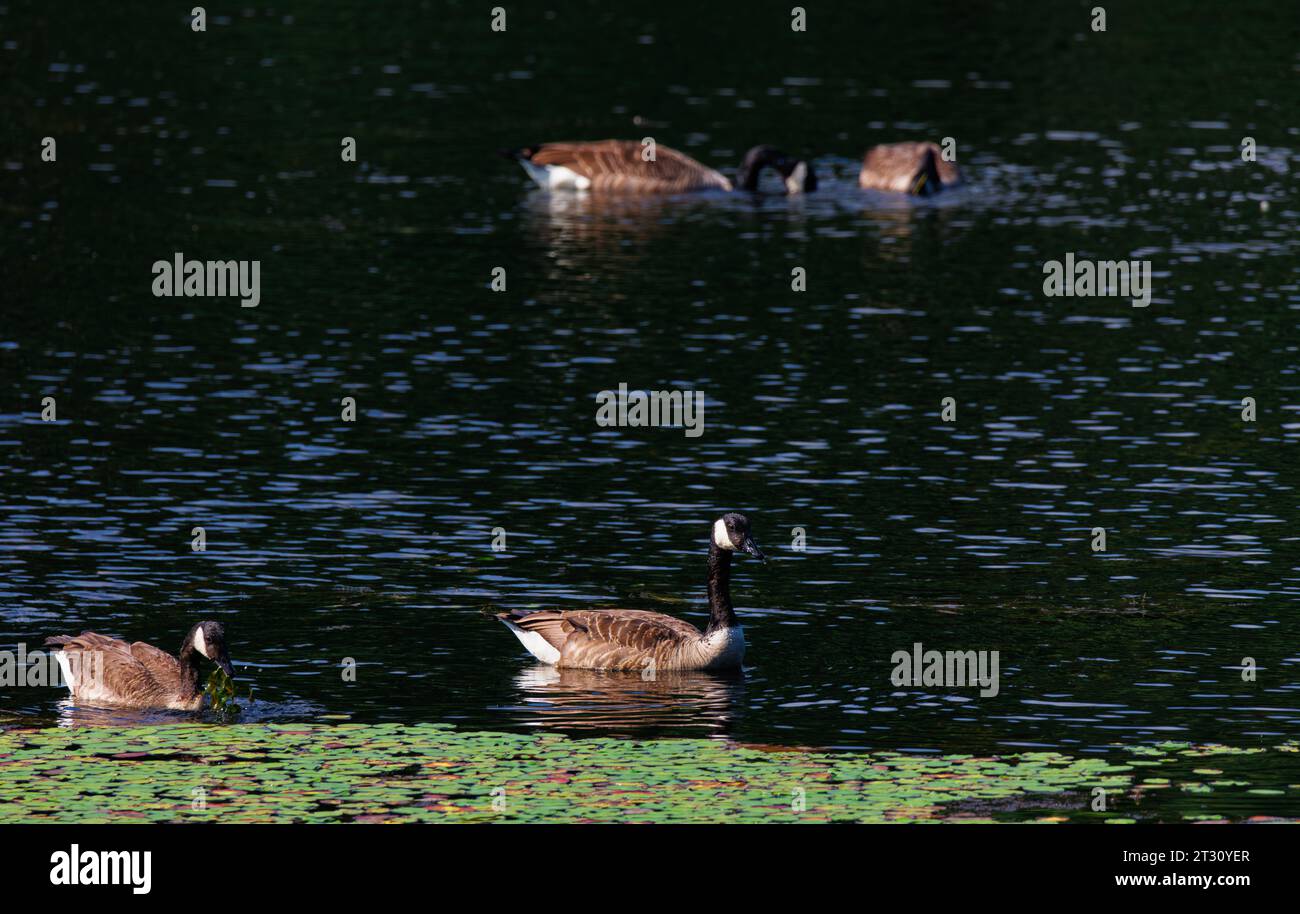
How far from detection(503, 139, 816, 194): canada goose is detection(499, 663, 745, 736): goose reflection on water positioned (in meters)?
30.4

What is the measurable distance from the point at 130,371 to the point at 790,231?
1657 centimetres

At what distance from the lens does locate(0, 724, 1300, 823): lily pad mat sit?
19.6m

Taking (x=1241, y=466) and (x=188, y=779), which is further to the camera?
(x=1241, y=466)

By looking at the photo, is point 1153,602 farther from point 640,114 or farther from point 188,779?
point 640,114

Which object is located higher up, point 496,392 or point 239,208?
point 239,208

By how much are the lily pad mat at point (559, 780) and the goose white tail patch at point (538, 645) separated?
2670mm

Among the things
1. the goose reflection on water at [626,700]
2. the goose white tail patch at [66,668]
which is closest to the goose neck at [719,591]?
the goose reflection on water at [626,700]

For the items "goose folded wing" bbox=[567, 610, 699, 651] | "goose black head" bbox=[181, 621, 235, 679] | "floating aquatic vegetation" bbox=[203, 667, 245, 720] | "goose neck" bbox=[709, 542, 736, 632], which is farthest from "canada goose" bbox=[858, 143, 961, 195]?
"goose black head" bbox=[181, 621, 235, 679]

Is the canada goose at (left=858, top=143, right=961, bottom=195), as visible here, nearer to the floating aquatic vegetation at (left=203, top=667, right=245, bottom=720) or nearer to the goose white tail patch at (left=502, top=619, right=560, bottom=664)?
the goose white tail patch at (left=502, top=619, right=560, bottom=664)

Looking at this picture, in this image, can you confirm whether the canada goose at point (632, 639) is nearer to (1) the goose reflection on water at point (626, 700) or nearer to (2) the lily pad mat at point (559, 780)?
(1) the goose reflection on water at point (626, 700)

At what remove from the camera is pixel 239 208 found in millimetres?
50719

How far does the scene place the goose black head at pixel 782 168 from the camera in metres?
54.3

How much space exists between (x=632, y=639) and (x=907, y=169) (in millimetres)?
30196

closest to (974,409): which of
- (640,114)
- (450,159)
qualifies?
(450,159)
